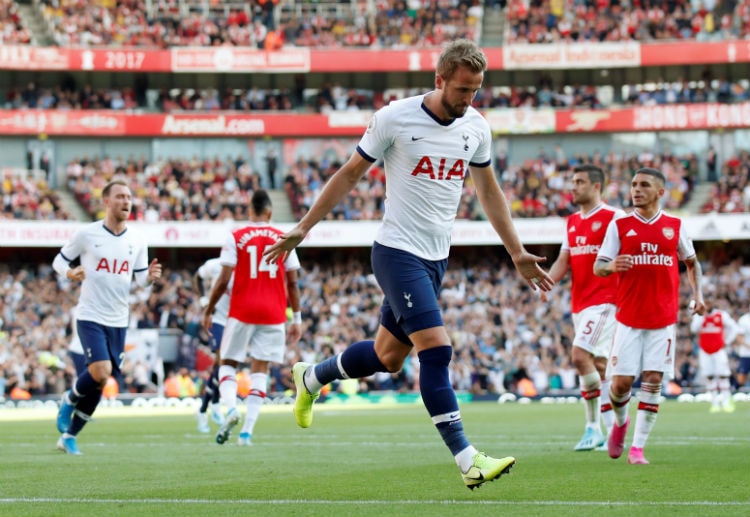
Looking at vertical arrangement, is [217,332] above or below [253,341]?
below

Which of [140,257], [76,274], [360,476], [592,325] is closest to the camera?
[360,476]

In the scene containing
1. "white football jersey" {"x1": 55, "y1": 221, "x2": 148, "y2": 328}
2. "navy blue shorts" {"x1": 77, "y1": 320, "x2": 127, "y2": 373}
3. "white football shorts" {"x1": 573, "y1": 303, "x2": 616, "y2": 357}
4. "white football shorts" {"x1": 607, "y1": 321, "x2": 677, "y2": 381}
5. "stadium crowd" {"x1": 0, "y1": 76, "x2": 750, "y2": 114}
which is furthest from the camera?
"stadium crowd" {"x1": 0, "y1": 76, "x2": 750, "y2": 114}

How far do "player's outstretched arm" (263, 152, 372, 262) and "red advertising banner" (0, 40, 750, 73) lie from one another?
130 ft

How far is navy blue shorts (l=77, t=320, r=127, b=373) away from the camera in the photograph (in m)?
12.3

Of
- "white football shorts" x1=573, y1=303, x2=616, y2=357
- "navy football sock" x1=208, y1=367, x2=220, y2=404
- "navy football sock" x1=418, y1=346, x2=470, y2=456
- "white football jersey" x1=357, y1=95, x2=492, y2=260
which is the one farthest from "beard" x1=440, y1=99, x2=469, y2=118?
"navy football sock" x1=208, y1=367, x2=220, y2=404

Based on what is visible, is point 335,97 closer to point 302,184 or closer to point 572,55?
point 302,184

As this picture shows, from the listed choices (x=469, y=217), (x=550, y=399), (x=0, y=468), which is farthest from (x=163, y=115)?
(x=0, y=468)

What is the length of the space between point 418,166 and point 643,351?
3.95 m

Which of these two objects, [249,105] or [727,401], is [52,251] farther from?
[727,401]

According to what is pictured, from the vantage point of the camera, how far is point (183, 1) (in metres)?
48.9

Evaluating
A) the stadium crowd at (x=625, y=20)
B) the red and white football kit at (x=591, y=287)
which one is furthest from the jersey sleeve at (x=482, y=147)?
the stadium crowd at (x=625, y=20)

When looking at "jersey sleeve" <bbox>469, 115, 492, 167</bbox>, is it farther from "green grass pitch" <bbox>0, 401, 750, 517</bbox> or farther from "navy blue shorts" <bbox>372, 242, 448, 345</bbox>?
"green grass pitch" <bbox>0, 401, 750, 517</bbox>

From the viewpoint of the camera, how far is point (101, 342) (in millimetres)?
12359

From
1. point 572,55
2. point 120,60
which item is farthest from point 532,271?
point 572,55
